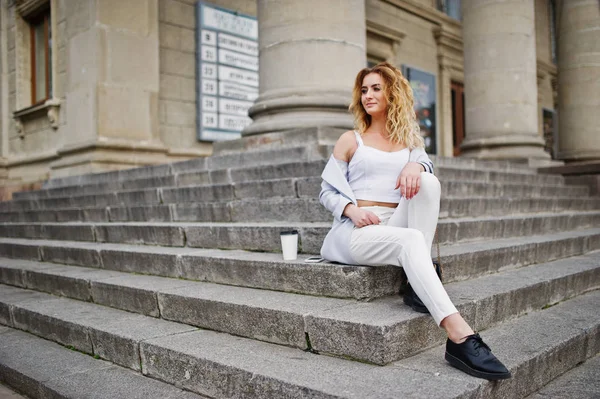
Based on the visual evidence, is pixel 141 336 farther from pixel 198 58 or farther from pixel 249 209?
pixel 198 58

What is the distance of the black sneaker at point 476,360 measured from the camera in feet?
8.39

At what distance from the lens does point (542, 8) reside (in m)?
20.4

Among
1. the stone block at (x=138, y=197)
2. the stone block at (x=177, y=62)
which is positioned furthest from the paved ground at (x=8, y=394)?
the stone block at (x=177, y=62)

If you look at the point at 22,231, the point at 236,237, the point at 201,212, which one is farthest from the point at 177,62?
the point at 236,237

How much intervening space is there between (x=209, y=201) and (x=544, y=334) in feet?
12.5

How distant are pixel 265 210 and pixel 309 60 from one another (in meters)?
2.43

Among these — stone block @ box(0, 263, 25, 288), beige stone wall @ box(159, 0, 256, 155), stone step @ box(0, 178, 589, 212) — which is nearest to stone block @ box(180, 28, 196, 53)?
beige stone wall @ box(159, 0, 256, 155)

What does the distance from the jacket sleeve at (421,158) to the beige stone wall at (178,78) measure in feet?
27.7

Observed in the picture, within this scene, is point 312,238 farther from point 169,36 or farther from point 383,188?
point 169,36

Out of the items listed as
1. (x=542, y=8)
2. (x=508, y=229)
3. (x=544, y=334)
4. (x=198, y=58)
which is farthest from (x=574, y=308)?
(x=542, y=8)

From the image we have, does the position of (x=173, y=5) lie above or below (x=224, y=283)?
above

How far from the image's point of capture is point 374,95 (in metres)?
3.50

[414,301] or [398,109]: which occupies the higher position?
[398,109]

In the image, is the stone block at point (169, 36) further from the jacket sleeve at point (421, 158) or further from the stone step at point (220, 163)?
the jacket sleeve at point (421, 158)
